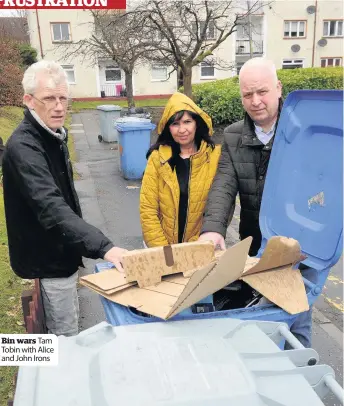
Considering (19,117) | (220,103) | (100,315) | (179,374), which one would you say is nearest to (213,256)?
(179,374)

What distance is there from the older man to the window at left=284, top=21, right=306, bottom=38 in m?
30.4

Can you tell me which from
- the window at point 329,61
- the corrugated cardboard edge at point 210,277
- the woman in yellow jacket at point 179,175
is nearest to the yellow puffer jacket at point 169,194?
the woman in yellow jacket at point 179,175

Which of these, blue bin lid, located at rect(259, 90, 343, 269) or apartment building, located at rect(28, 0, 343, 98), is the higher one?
apartment building, located at rect(28, 0, 343, 98)

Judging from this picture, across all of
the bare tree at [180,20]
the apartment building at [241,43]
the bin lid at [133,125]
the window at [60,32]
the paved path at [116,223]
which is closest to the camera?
the paved path at [116,223]

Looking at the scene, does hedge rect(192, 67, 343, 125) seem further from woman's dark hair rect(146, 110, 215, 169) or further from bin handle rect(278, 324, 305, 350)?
bin handle rect(278, 324, 305, 350)

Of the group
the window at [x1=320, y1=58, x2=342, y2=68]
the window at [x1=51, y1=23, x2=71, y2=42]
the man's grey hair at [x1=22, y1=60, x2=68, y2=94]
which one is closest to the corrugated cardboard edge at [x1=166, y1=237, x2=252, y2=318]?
the man's grey hair at [x1=22, y1=60, x2=68, y2=94]

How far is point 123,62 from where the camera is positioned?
15.8m

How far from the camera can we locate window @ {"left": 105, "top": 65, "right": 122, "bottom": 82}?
31.2m

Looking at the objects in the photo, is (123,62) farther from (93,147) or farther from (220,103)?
(220,103)

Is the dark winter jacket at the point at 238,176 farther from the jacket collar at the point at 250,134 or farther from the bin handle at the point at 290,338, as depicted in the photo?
the bin handle at the point at 290,338

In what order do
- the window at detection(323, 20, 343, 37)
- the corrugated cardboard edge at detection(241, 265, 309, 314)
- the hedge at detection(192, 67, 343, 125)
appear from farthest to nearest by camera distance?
1. the window at detection(323, 20, 343, 37)
2. the hedge at detection(192, 67, 343, 125)
3. the corrugated cardboard edge at detection(241, 265, 309, 314)

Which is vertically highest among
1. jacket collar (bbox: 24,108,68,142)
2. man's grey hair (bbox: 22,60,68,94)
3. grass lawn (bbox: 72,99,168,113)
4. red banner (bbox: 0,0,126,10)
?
red banner (bbox: 0,0,126,10)

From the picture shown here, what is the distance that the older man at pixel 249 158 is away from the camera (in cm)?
234

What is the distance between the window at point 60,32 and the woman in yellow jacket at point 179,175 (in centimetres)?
2910
